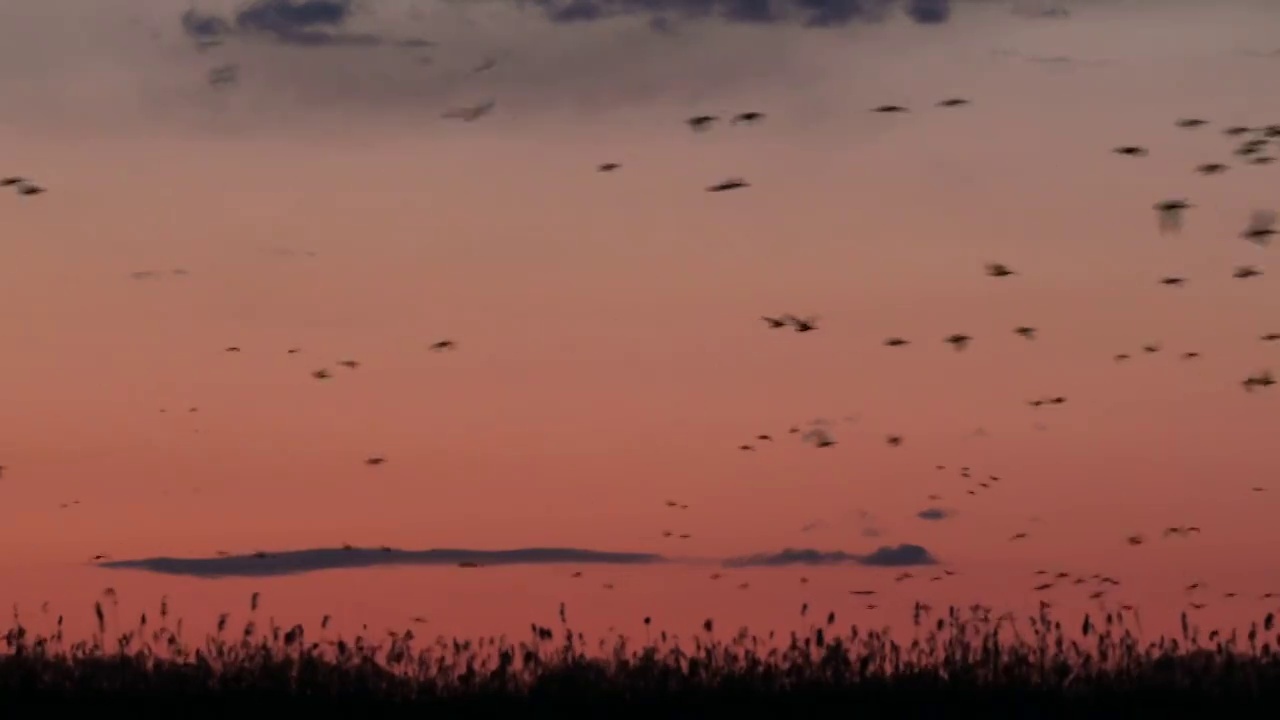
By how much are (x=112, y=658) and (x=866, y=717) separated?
22.2 ft

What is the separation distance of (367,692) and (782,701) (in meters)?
3.59

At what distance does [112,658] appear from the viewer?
56.4 ft

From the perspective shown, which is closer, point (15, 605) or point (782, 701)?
point (782, 701)

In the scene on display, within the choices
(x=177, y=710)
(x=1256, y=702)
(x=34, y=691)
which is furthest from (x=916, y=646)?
(x=34, y=691)

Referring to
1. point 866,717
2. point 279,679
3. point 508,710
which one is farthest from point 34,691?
point 866,717

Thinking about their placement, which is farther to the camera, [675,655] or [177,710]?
[675,655]

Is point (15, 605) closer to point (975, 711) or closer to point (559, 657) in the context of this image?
point (559, 657)

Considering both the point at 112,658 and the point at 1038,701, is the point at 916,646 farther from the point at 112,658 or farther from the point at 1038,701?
the point at 112,658

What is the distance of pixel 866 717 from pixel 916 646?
166 cm

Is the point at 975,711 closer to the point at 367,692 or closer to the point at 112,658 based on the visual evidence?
the point at 367,692

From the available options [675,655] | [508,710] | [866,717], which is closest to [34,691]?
[508,710]

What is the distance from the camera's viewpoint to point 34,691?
16.3m

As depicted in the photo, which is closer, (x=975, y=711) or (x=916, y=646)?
(x=975, y=711)

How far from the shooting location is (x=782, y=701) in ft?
53.6
